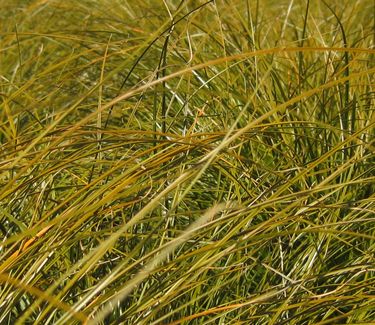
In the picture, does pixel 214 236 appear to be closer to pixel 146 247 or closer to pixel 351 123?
pixel 146 247

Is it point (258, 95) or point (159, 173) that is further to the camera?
point (258, 95)

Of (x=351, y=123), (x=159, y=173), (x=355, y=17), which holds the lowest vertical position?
(x=355, y=17)

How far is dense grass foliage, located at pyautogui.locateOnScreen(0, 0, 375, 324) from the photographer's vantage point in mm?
1284

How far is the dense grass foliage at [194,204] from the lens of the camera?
4.21ft

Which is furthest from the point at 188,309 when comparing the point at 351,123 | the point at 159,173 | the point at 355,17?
the point at 355,17

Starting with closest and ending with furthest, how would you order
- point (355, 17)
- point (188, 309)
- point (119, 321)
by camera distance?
point (119, 321)
point (188, 309)
point (355, 17)

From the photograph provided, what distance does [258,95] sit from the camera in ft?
6.57

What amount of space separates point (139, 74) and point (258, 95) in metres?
0.50

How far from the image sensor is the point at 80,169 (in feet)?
5.88

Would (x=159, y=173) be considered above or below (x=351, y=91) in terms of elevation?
above

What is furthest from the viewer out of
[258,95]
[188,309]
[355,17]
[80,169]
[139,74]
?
[355,17]

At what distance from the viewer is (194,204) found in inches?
70.9

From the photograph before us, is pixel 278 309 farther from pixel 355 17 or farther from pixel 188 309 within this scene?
pixel 355 17

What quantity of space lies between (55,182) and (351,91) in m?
0.74
